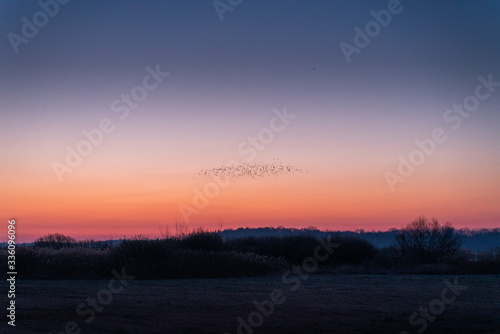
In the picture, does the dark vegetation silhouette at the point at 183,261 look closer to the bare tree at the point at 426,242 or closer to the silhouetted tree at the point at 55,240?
the bare tree at the point at 426,242

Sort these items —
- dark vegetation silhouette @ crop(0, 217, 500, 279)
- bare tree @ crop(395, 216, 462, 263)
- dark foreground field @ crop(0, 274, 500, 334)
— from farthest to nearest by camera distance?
bare tree @ crop(395, 216, 462, 263) → dark vegetation silhouette @ crop(0, 217, 500, 279) → dark foreground field @ crop(0, 274, 500, 334)

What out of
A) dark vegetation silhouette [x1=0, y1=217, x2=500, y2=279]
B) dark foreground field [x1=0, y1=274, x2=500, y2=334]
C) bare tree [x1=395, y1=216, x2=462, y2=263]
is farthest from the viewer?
bare tree [x1=395, y1=216, x2=462, y2=263]

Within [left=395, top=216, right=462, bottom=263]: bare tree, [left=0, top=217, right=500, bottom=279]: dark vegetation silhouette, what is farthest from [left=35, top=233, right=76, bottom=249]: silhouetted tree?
[left=395, top=216, right=462, bottom=263]: bare tree

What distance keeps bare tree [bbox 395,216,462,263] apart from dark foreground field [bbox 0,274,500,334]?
25975 millimetres

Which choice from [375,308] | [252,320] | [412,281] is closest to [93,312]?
[252,320]

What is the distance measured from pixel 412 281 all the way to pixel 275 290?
776cm

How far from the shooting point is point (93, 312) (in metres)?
15.3

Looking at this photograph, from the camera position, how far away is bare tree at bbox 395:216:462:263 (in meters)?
47.5

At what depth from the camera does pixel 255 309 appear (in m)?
16.0

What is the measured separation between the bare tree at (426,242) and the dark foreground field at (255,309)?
2597 centimetres

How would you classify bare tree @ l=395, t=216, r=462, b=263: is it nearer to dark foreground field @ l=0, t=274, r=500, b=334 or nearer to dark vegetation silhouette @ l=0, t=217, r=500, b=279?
dark vegetation silhouette @ l=0, t=217, r=500, b=279

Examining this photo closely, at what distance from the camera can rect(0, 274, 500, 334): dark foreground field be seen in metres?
13.4

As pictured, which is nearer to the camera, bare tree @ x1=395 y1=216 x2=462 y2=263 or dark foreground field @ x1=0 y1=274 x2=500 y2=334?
dark foreground field @ x1=0 y1=274 x2=500 y2=334

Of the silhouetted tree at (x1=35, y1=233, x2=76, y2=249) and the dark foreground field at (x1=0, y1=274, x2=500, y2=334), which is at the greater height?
the silhouetted tree at (x1=35, y1=233, x2=76, y2=249)
